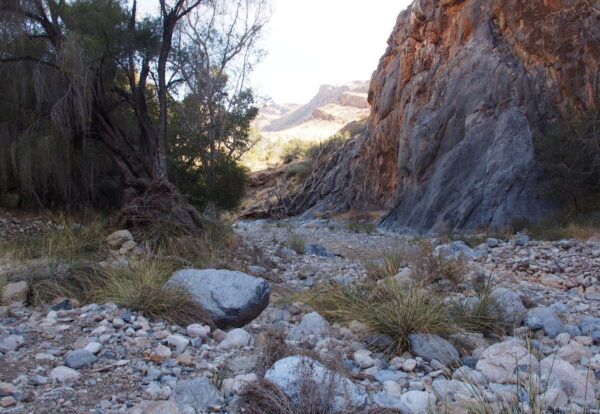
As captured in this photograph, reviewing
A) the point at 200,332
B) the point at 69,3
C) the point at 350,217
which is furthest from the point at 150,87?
the point at 200,332

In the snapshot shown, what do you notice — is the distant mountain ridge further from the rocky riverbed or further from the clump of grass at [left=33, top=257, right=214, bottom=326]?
the rocky riverbed

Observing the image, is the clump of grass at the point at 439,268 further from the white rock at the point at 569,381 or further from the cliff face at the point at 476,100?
the cliff face at the point at 476,100

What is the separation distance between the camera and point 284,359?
2971 millimetres

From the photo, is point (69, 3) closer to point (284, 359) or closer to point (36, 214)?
point (36, 214)

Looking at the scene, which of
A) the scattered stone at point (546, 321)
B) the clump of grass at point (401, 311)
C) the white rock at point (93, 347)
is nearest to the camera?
the white rock at point (93, 347)

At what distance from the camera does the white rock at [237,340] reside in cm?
375

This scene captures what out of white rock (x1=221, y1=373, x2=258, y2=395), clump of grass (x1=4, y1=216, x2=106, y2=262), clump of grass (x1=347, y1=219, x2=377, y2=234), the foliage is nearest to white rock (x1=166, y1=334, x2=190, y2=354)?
white rock (x1=221, y1=373, x2=258, y2=395)

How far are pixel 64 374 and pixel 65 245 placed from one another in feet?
13.0

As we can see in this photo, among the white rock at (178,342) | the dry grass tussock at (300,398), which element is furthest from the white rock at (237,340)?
the dry grass tussock at (300,398)

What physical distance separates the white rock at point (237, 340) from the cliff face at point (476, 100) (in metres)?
9.24

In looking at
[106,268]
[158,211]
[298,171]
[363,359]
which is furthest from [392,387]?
[298,171]

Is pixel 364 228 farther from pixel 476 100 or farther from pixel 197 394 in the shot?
pixel 197 394

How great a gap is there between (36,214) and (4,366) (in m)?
7.68

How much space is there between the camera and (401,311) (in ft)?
12.4
